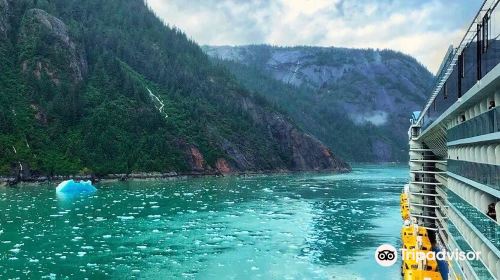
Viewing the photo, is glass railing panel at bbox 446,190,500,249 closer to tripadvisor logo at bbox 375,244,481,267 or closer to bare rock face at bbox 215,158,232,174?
tripadvisor logo at bbox 375,244,481,267

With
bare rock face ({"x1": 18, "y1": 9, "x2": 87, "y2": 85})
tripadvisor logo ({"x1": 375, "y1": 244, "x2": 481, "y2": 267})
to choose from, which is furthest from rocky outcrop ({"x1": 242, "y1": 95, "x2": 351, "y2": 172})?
tripadvisor logo ({"x1": 375, "y1": 244, "x2": 481, "y2": 267})

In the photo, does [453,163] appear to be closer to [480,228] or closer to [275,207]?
[480,228]

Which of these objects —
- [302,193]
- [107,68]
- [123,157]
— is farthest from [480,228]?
[107,68]

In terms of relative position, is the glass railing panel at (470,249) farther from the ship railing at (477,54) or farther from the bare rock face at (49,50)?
the bare rock face at (49,50)

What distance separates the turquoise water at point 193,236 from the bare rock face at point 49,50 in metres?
62.3

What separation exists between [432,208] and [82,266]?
31.1m

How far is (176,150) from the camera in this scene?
446ft

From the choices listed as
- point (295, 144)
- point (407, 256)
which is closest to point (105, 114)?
point (295, 144)

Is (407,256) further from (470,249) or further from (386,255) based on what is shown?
(470,249)

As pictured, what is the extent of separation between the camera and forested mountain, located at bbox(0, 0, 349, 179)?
114m

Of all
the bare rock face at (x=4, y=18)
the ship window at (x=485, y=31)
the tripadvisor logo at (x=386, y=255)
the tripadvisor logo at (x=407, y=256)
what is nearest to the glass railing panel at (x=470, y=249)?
the tripadvisor logo at (x=407, y=256)

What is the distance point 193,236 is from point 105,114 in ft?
309

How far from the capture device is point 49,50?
443 feet

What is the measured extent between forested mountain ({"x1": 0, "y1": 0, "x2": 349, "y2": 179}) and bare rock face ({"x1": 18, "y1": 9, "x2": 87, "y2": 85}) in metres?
0.31
